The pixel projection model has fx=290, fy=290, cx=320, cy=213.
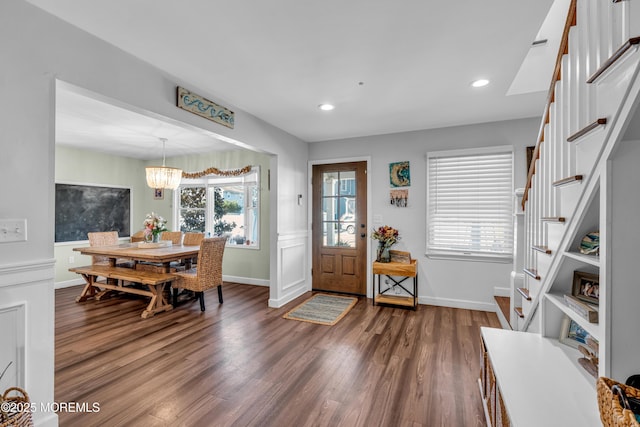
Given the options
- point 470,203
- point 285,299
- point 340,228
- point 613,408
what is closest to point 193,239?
point 285,299

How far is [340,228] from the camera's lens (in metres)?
4.58

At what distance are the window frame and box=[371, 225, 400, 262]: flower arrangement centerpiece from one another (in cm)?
216

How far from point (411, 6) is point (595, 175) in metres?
1.27

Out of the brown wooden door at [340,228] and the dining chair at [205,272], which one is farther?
the brown wooden door at [340,228]

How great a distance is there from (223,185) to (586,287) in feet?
17.4

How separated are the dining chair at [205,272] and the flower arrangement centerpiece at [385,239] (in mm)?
2143

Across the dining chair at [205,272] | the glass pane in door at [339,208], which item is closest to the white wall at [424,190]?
the glass pane in door at [339,208]

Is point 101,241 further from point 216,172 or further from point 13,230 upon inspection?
point 13,230

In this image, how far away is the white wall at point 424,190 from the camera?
12.0 ft

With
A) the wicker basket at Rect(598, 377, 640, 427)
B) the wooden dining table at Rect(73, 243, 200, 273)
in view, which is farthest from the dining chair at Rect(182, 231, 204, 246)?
the wicker basket at Rect(598, 377, 640, 427)

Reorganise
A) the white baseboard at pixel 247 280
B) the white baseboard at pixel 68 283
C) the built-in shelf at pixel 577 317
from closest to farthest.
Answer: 1. the built-in shelf at pixel 577 317
2. the white baseboard at pixel 68 283
3. the white baseboard at pixel 247 280

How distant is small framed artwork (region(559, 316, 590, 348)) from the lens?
1.58m

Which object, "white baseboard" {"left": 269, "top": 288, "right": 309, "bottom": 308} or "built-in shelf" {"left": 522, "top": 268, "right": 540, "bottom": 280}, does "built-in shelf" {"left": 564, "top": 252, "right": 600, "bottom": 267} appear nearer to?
"built-in shelf" {"left": 522, "top": 268, "right": 540, "bottom": 280}
